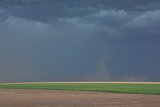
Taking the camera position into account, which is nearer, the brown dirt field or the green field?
the brown dirt field

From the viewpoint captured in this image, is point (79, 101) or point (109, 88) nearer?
point (79, 101)

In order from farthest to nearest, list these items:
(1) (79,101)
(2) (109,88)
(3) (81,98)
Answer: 1. (2) (109,88)
2. (3) (81,98)
3. (1) (79,101)

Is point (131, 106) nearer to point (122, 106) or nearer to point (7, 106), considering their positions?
point (122, 106)

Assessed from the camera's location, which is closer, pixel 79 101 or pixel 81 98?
pixel 79 101

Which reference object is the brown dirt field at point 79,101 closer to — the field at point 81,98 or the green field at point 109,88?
the field at point 81,98

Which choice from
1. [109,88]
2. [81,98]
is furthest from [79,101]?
[109,88]

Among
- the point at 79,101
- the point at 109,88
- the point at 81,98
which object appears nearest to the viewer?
the point at 79,101

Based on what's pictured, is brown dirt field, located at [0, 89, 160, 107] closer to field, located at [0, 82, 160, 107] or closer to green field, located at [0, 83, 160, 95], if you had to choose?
field, located at [0, 82, 160, 107]

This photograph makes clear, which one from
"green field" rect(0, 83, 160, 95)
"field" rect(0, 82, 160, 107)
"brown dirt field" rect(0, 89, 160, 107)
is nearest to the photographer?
"brown dirt field" rect(0, 89, 160, 107)

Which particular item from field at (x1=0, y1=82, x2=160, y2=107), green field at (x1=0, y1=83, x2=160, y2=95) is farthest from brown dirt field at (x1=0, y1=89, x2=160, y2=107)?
green field at (x1=0, y1=83, x2=160, y2=95)

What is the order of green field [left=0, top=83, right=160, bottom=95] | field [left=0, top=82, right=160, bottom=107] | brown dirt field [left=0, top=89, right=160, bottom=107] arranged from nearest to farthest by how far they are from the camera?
brown dirt field [left=0, top=89, right=160, bottom=107]
field [left=0, top=82, right=160, bottom=107]
green field [left=0, top=83, right=160, bottom=95]

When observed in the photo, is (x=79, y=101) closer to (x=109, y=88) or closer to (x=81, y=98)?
(x=81, y=98)

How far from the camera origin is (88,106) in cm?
2347

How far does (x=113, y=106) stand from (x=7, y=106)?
247 inches
